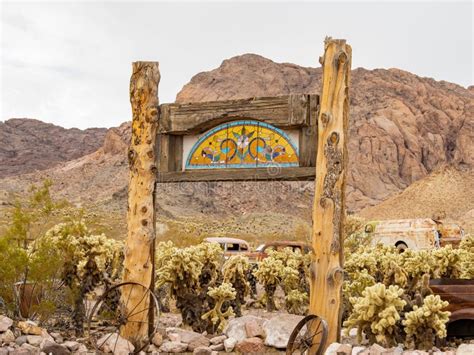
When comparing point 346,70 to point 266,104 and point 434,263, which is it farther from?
point 434,263

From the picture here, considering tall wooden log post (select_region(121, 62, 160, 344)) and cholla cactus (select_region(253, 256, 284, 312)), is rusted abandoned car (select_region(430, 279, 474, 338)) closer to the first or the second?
cholla cactus (select_region(253, 256, 284, 312))

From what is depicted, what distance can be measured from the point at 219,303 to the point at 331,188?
2.75 metres

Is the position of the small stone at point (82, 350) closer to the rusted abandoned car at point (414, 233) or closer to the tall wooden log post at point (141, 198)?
the tall wooden log post at point (141, 198)

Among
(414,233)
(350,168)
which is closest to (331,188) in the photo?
(414,233)

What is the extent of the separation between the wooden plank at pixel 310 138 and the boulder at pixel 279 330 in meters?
2.28

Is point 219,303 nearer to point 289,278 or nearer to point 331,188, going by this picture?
point 289,278

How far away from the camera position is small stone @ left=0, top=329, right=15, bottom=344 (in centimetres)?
737

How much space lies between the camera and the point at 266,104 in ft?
25.5

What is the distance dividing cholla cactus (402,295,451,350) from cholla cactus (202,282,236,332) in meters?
2.66

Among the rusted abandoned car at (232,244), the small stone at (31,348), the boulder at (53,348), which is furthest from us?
the rusted abandoned car at (232,244)

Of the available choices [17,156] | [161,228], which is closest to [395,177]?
[161,228]

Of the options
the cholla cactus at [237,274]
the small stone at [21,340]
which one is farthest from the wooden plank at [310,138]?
the small stone at [21,340]

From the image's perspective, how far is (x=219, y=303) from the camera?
878 centimetres

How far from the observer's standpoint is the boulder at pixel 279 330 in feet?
26.4
